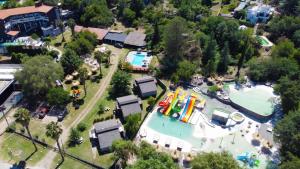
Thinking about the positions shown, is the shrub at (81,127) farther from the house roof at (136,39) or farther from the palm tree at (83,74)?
the house roof at (136,39)

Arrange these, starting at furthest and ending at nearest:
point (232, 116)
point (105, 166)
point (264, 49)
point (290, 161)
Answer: point (264, 49)
point (232, 116)
point (105, 166)
point (290, 161)

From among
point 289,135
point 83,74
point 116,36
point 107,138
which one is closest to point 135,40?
point 116,36

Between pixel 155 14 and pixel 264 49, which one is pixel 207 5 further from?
pixel 264 49

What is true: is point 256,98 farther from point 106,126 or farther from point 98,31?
point 98,31

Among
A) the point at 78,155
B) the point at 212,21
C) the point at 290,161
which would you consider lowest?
the point at 78,155

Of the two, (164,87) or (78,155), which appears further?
(164,87)

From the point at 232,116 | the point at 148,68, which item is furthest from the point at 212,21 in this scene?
the point at 232,116

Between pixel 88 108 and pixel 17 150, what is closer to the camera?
pixel 17 150
